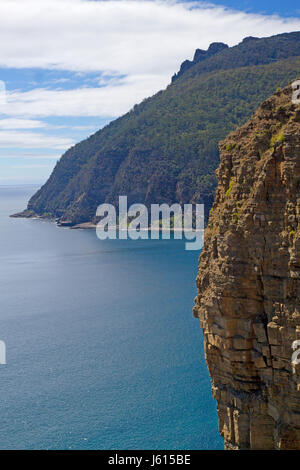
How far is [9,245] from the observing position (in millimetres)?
158250

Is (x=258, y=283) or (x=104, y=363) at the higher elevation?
(x=258, y=283)

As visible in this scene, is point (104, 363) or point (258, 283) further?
point (104, 363)

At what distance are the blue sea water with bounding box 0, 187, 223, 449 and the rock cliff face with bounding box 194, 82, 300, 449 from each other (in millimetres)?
19442

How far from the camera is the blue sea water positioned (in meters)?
39.0

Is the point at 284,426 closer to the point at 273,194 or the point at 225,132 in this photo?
the point at 273,194

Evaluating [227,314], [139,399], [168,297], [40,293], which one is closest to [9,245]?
[40,293]

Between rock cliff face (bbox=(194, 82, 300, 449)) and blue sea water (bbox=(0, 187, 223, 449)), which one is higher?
rock cliff face (bbox=(194, 82, 300, 449))

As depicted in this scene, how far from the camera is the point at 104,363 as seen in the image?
5359 centimetres

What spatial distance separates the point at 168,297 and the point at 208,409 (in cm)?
4128

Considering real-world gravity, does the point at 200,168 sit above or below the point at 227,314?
above

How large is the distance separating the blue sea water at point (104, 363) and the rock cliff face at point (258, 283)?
1944 centimetres

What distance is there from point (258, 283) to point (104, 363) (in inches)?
1527

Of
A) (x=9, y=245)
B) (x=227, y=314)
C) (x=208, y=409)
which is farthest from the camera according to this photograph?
(x=9, y=245)

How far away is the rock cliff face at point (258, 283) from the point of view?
1639 cm
